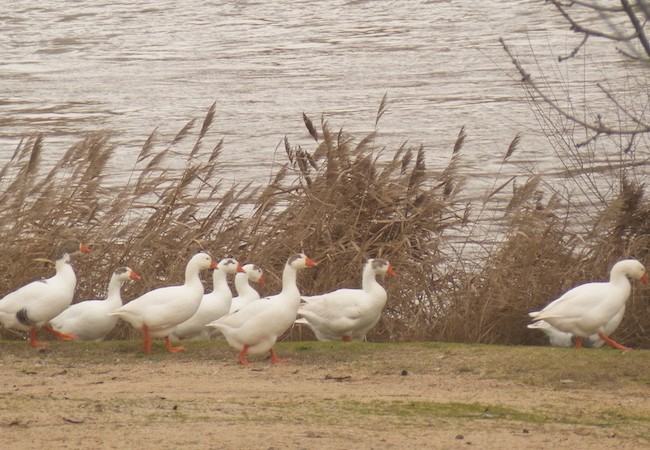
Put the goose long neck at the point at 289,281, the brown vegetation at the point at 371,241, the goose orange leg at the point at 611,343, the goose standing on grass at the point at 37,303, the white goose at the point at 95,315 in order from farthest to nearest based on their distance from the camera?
the brown vegetation at the point at 371,241, the white goose at the point at 95,315, the goose standing on grass at the point at 37,303, the goose orange leg at the point at 611,343, the goose long neck at the point at 289,281

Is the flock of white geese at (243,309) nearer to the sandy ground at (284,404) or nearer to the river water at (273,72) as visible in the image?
the sandy ground at (284,404)

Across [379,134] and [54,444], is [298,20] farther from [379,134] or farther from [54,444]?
[54,444]

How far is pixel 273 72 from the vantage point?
30.7m

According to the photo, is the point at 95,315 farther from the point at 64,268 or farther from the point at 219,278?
the point at 219,278

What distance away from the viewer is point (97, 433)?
758 cm

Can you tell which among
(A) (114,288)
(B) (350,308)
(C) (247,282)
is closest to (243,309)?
(B) (350,308)

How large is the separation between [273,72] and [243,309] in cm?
2102

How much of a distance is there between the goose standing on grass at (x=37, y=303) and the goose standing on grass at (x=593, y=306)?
12.4 feet

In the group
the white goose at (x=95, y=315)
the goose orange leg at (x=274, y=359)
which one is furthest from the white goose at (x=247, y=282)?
the goose orange leg at (x=274, y=359)

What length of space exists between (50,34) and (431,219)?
91.1 feet

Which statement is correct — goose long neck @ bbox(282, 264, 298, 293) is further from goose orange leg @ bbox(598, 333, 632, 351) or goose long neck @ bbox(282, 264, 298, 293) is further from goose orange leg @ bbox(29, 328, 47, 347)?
goose orange leg @ bbox(598, 333, 632, 351)

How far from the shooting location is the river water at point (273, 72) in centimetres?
2333

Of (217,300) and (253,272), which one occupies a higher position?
(253,272)

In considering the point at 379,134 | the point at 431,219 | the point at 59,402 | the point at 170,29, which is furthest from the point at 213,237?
the point at 170,29
